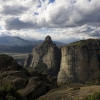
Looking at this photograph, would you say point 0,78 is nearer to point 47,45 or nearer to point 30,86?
point 30,86

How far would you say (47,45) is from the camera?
14550 cm

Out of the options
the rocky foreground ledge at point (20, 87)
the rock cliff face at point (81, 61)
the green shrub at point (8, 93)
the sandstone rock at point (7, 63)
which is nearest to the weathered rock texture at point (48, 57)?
the rock cliff face at point (81, 61)

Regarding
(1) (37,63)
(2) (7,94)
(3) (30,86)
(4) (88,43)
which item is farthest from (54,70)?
(2) (7,94)

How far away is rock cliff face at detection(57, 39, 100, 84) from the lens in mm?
112312

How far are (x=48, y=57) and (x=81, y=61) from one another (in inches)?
1254

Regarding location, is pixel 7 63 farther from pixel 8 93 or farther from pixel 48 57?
pixel 48 57

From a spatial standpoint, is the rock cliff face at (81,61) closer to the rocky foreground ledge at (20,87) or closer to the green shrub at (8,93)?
the rocky foreground ledge at (20,87)

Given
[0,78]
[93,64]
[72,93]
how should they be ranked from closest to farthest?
[72,93] → [0,78] → [93,64]

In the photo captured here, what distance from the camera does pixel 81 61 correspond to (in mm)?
113500

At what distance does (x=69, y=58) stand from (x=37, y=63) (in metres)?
35.5

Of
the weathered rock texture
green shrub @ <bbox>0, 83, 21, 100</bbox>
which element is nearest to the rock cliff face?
the weathered rock texture

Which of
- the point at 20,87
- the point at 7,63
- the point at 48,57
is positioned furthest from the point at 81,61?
the point at 20,87

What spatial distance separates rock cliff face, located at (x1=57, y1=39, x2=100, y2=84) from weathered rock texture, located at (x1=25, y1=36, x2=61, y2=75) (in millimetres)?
13805

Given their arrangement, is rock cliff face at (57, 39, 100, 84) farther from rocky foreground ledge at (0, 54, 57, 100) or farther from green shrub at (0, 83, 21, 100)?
green shrub at (0, 83, 21, 100)
